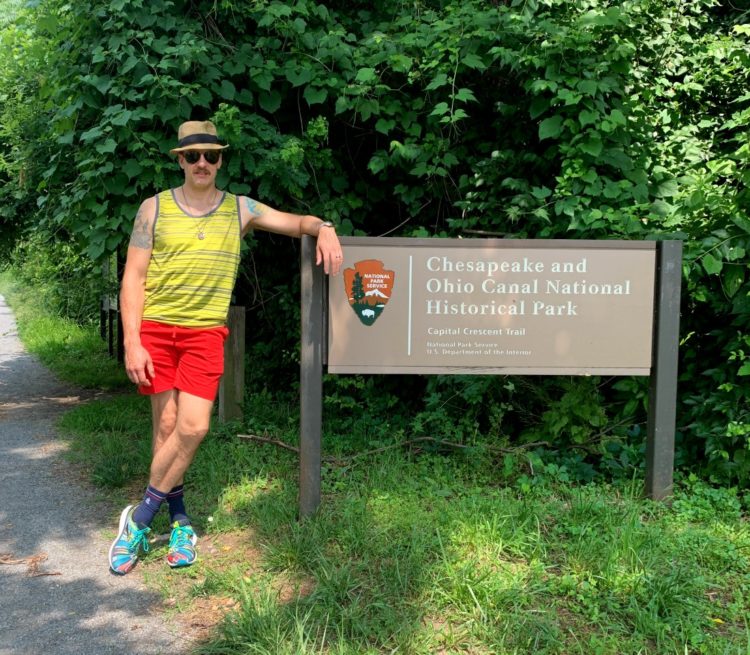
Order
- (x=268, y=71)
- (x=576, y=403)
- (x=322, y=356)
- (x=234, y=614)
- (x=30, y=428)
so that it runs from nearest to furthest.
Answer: (x=234, y=614)
(x=322, y=356)
(x=576, y=403)
(x=268, y=71)
(x=30, y=428)

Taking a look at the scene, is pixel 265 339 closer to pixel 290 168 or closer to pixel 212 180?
pixel 290 168

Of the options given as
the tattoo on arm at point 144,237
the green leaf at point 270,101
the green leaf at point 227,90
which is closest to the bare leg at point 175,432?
the tattoo on arm at point 144,237

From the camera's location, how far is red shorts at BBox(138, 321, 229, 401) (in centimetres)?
353

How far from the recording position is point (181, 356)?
11.7ft

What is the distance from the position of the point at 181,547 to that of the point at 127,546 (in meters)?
0.25

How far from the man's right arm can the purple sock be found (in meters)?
0.54

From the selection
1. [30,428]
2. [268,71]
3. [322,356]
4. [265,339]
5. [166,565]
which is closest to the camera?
[166,565]

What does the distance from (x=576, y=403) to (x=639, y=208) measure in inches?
48.7

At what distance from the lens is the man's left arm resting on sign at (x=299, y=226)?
11.7 ft

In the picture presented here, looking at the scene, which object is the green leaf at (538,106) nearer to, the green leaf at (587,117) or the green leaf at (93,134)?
the green leaf at (587,117)

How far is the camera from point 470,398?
5.13 metres

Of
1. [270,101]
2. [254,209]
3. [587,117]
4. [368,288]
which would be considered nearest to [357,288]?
[368,288]

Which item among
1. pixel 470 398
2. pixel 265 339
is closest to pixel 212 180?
pixel 470 398

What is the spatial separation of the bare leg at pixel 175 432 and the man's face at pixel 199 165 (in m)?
0.99
